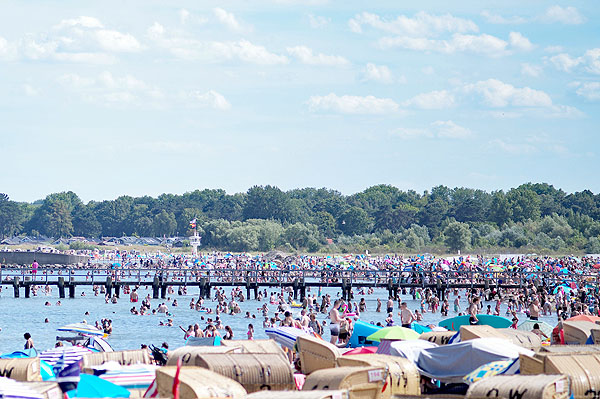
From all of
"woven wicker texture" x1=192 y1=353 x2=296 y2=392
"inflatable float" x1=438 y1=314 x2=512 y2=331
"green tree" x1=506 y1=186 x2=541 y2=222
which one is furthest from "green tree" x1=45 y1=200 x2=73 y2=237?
Result: "woven wicker texture" x1=192 y1=353 x2=296 y2=392

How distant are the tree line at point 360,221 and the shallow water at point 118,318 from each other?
74903mm

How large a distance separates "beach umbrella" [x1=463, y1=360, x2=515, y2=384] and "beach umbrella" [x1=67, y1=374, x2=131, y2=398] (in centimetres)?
479

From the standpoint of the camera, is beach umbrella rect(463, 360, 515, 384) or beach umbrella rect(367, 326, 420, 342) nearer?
beach umbrella rect(463, 360, 515, 384)

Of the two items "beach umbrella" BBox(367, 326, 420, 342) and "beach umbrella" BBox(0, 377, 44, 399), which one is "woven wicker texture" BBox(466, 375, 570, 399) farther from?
"beach umbrella" BBox(367, 326, 420, 342)

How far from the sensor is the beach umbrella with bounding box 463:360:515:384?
1291cm

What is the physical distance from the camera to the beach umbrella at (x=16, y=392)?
10.4 m

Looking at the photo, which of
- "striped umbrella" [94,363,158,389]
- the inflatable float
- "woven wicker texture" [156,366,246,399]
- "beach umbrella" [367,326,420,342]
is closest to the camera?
"woven wicker texture" [156,366,246,399]

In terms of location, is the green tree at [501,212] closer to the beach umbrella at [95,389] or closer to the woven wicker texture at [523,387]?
the woven wicker texture at [523,387]

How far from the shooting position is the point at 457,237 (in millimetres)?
128500

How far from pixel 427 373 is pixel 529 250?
10938cm

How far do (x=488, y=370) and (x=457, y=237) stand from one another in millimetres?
117088

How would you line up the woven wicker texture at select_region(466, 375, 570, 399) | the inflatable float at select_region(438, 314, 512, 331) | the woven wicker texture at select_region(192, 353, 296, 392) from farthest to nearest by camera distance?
the inflatable float at select_region(438, 314, 512, 331)
the woven wicker texture at select_region(192, 353, 296, 392)
the woven wicker texture at select_region(466, 375, 570, 399)

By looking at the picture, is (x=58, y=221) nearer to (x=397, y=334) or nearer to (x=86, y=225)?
(x=86, y=225)

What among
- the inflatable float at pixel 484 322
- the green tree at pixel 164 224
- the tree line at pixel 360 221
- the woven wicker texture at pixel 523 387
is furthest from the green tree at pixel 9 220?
the woven wicker texture at pixel 523 387
